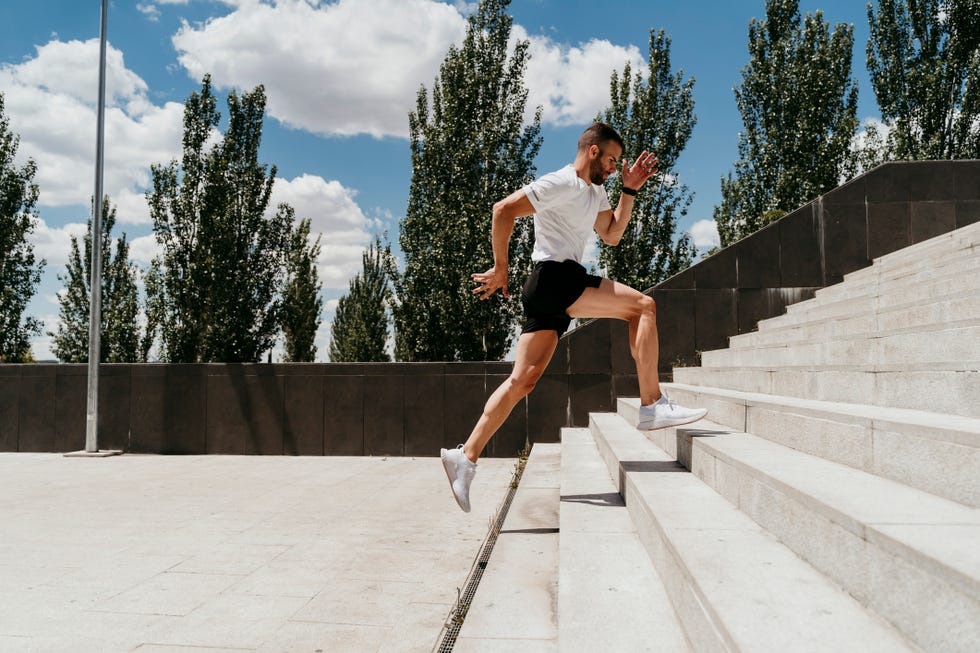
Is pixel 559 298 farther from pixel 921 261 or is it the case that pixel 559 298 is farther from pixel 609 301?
pixel 921 261

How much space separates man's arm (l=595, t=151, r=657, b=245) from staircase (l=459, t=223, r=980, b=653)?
131 centimetres

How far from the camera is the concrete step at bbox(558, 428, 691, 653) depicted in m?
2.11

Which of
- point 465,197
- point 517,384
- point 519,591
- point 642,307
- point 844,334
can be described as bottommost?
point 519,591

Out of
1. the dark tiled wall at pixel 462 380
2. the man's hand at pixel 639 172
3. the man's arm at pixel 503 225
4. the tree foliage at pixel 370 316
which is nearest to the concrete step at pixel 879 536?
the man's arm at pixel 503 225

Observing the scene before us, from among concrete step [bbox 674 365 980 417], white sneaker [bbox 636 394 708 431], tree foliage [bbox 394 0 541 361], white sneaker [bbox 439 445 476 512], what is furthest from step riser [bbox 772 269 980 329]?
tree foliage [bbox 394 0 541 361]

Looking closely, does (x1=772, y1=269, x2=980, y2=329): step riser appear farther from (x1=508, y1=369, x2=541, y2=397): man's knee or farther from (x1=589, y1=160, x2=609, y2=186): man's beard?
(x1=508, y1=369, x2=541, y2=397): man's knee

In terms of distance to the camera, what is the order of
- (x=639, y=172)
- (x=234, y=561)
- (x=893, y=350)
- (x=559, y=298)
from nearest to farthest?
(x=893, y=350) → (x=559, y=298) → (x=639, y=172) → (x=234, y=561)

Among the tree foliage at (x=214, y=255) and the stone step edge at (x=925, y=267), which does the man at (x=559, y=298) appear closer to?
the stone step edge at (x=925, y=267)

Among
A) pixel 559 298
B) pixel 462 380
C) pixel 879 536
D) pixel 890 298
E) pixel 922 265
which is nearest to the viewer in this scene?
pixel 879 536

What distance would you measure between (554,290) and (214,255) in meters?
11.6

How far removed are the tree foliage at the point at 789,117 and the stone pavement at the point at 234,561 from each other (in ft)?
40.4

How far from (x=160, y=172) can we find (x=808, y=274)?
12.6 m

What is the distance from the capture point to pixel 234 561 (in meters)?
4.20

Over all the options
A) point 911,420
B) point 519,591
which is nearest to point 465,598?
point 519,591
